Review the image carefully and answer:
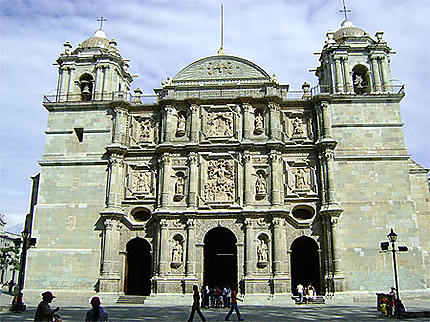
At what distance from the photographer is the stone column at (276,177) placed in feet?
88.8

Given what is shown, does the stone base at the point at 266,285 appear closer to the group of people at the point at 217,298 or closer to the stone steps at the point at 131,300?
the group of people at the point at 217,298

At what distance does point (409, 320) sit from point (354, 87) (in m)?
18.5

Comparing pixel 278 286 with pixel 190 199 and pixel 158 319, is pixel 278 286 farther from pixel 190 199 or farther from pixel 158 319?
pixel 158 319

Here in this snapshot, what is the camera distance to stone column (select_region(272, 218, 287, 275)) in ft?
84.9

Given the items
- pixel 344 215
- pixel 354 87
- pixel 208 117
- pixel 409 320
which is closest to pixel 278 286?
pixel 344 215

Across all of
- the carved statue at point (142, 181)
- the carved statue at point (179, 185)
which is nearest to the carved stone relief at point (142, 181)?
the carved statue at point (142, 181)

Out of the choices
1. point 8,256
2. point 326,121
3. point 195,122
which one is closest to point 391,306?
point 326,121

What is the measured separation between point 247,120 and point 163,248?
1002cm

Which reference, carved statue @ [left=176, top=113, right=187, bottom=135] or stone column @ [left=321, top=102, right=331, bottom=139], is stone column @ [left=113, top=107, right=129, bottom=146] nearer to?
carved statue @ [left=176, top=113, right=187, bottom=135]

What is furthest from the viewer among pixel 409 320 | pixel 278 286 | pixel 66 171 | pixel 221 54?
pixel 221 54

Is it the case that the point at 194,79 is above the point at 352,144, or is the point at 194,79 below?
above

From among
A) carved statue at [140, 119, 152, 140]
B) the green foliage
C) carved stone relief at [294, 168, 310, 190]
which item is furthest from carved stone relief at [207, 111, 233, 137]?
the green foliage

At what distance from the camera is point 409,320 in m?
16.0

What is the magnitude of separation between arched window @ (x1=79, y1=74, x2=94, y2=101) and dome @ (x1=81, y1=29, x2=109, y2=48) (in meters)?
2.48
